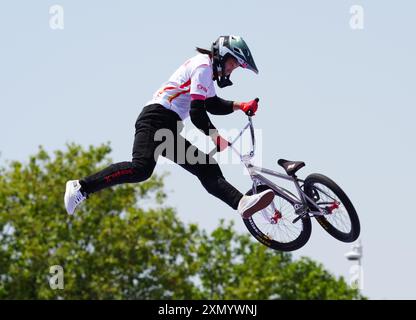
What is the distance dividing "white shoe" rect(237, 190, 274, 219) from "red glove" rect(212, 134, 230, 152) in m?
0.85

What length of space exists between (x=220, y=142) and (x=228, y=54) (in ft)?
4.19

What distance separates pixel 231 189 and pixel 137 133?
64.6 inches

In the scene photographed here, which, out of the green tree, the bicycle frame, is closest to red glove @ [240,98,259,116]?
the bicycle frame

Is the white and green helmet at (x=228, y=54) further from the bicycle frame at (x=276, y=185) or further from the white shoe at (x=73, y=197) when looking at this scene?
the white shoe at (x=73, y=197)

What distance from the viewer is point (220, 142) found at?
1535 cm

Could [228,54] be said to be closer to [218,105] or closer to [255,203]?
[218,105]

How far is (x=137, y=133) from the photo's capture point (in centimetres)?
1545

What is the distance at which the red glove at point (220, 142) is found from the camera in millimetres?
15320

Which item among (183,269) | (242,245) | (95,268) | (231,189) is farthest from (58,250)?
(231,189)

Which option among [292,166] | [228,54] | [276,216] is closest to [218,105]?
[228,54]

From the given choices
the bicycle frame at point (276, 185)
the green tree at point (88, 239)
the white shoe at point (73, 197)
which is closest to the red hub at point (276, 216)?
the bicycle frame at point (276, 185)

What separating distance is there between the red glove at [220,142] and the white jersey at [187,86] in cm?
62

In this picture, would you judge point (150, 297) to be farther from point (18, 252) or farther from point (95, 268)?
point (18, 252)

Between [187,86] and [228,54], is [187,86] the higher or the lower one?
the lower one
